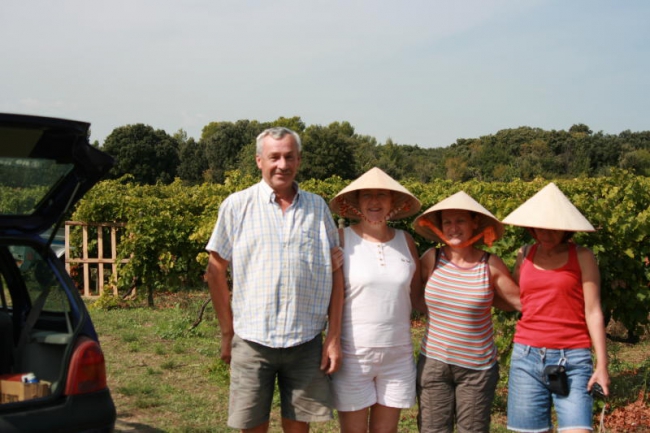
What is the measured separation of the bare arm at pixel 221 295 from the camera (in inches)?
117

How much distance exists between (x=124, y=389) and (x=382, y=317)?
3.28 metres

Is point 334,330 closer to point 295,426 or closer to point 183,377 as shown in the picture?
point 295,426

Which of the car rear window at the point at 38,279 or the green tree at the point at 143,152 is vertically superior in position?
the green tree at the point at 143,152

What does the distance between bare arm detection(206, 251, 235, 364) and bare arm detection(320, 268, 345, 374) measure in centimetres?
47

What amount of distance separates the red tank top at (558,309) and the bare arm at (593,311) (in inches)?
1.0

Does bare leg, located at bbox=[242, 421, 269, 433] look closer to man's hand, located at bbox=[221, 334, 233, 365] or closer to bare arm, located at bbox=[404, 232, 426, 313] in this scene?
man's hand, located at bbox=[221, 334, 233, 365]

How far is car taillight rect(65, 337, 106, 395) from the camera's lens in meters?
2.72

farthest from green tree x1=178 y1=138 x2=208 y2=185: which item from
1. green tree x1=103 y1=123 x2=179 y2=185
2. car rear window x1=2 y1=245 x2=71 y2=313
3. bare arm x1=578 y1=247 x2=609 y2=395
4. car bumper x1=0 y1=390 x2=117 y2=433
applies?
bare arm x1=578 y1=247 x2=609 y2=395

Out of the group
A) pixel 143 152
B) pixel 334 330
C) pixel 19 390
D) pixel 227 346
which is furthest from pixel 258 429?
pixel 143 152

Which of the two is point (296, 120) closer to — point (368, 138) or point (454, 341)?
point (368, 138)

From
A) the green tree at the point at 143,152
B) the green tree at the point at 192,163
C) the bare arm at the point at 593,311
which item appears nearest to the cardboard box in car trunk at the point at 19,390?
the bare arm at the point at 593,311

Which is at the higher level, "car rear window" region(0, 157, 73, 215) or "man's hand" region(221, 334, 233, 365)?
"car rear window" region(0, 157, 73, 215)

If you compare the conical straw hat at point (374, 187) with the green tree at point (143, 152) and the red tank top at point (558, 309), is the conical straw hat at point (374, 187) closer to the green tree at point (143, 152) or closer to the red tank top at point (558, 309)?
the red tank top at point (558, 309)

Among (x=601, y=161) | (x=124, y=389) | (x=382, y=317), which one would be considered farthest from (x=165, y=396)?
(x=601, y=161)
